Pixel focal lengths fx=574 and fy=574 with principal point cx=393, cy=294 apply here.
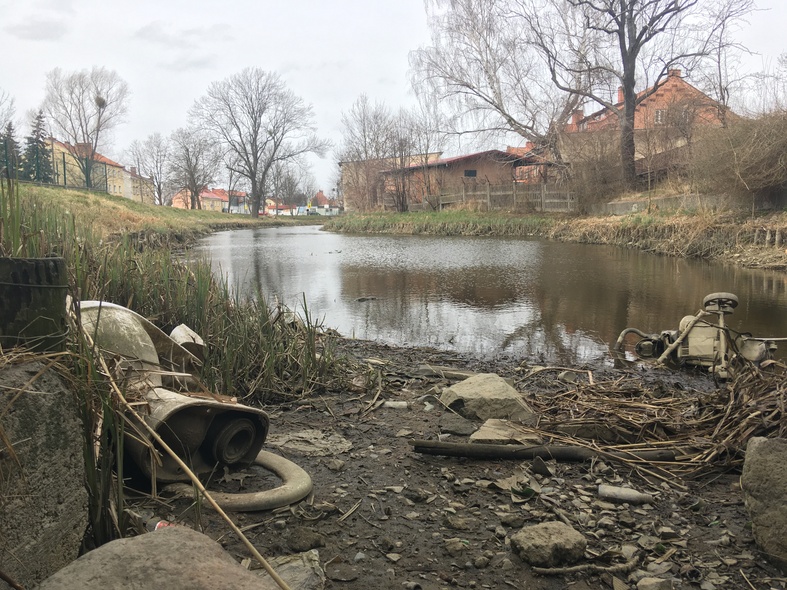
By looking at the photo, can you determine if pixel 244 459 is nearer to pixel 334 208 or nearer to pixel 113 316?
pixel 113 316

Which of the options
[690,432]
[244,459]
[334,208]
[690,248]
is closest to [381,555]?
[244,459]

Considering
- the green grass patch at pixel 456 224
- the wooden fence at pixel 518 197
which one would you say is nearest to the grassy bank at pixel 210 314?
the green grass patch at pixel 456 224

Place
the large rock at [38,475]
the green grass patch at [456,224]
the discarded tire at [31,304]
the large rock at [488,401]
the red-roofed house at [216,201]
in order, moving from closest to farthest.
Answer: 1. the large rock at [38,475]
2. the discarded tire at [31,304]
3. the large rock at [488,401]
4. the green grass patch at [456,224]
5. the red-roofed house at [216,201]

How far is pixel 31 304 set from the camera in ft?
5.79

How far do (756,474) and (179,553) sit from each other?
2.42 m

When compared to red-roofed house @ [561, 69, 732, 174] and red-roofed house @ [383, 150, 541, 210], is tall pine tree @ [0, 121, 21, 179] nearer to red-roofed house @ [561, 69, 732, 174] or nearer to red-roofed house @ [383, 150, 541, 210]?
red-roofed house @ [561, 69, 732, 174]

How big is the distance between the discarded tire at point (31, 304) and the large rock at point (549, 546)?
6.54 ft

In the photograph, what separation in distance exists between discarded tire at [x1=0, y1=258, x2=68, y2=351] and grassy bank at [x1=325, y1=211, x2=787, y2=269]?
15.7 metres

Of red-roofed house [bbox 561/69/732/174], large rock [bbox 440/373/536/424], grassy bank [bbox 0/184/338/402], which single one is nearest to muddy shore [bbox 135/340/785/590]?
large rock [bbox 440/373/536/424]

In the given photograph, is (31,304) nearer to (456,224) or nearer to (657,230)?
(657,230)

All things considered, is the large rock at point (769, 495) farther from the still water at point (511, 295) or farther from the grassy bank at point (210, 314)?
the still water at point (511, 295)

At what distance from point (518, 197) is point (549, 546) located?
101 ft

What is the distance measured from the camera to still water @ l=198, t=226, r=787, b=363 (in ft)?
26.0

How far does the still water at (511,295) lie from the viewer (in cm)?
793
